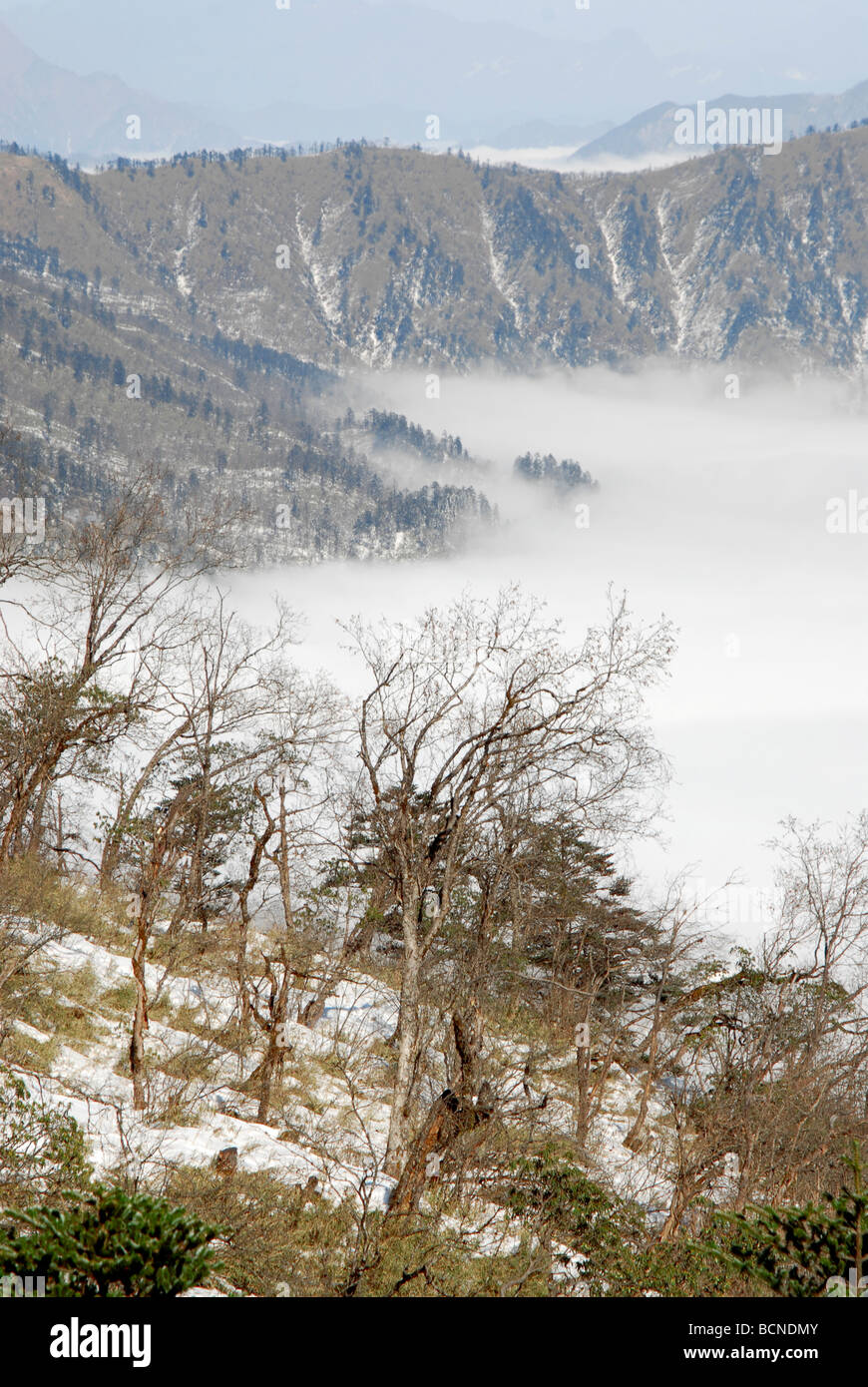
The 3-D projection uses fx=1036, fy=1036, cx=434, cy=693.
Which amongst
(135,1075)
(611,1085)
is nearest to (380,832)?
(135,1075)

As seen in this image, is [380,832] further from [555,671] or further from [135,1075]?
[135,1075]

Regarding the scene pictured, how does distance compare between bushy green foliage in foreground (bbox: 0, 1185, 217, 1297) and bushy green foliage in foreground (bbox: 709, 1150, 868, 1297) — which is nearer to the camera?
bushy green foliage in foreground (bbox: 0, 1185, 217, 1297)

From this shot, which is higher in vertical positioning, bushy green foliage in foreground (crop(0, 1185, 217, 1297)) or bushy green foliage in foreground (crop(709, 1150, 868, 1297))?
bushy green foliage in foreground (crop(0, 1185, 217, 1297))

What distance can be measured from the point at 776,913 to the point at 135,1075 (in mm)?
23929

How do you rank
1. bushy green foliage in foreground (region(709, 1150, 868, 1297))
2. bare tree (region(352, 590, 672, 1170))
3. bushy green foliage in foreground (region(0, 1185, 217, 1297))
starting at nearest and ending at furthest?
bushy green foliage in foreground (region(0, 1185, 217, 1297)) < bushy green foliage in foreground (region(709, 1150, 868, 1297)) < bare tree (region(352, 590, 672, 1170))

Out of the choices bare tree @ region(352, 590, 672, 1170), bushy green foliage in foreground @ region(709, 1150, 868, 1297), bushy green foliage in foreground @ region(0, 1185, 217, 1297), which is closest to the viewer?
bushy green foliage in foreground @ region(0, 1185, 217, 1297)

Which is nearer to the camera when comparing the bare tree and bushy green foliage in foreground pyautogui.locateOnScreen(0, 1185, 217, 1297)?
bushy green foliage in foreground pyautogui.locateOnScreen(0, 1185, 217, 1297)

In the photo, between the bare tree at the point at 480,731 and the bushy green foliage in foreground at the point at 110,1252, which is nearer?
the bushy green foliage in foreground at the point at 110,1252

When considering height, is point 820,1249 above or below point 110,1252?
below

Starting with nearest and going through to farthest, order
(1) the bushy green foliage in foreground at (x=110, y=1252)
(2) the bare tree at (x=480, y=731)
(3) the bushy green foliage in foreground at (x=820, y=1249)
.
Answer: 1. (1) the bushy green foliage in foreground at (x=110, y=1252)
2. (3) the bushy green foliage in foreground at (x=820, y=1249)
3. (2) the bare tree at (x=480, y=731)

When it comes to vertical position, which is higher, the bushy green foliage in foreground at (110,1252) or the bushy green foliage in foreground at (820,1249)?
the bushy green foliage in foreground at (110,1252)

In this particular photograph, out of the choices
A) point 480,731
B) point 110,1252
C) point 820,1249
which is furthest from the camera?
point 480,731
